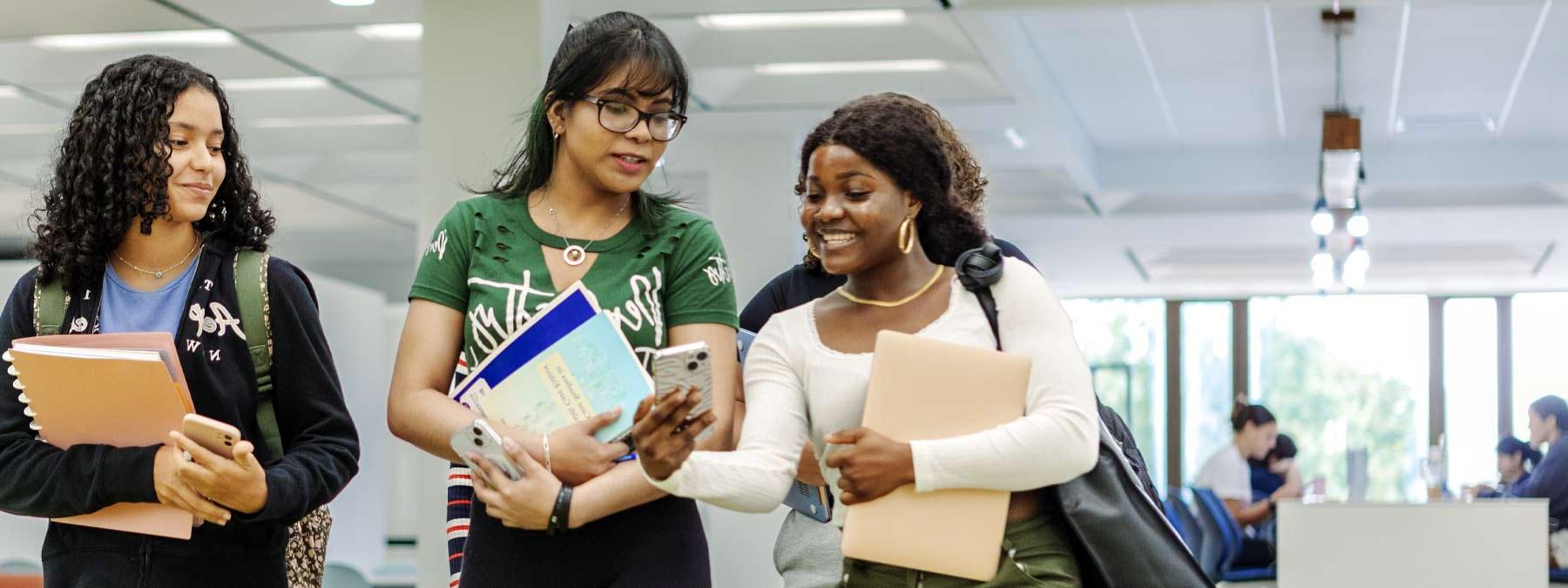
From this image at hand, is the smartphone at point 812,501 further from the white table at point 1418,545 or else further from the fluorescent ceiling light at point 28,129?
the fluorescent ceiling light at point 28,129

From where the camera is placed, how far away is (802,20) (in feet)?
20.8

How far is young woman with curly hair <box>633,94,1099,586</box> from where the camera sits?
65.7 inches

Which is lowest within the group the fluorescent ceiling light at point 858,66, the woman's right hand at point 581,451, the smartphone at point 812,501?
the smartphone at point 812,501

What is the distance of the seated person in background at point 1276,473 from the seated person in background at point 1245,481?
65 mm

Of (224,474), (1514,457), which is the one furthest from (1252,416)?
(224,474)

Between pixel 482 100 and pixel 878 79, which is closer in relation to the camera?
pixel 482 100

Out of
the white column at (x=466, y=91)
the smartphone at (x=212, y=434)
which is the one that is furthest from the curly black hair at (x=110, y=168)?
the white column at (x=466, y=91)

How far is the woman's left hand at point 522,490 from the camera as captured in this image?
5.68 ft

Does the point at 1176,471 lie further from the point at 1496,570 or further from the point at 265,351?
the point at 265,351

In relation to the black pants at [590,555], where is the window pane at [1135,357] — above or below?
above

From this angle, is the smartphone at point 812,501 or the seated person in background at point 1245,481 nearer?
the smartphone at point 812,501

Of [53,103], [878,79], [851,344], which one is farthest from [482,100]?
[851,344]

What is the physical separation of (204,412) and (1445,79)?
7.47m

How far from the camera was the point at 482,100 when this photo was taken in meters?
5.26
